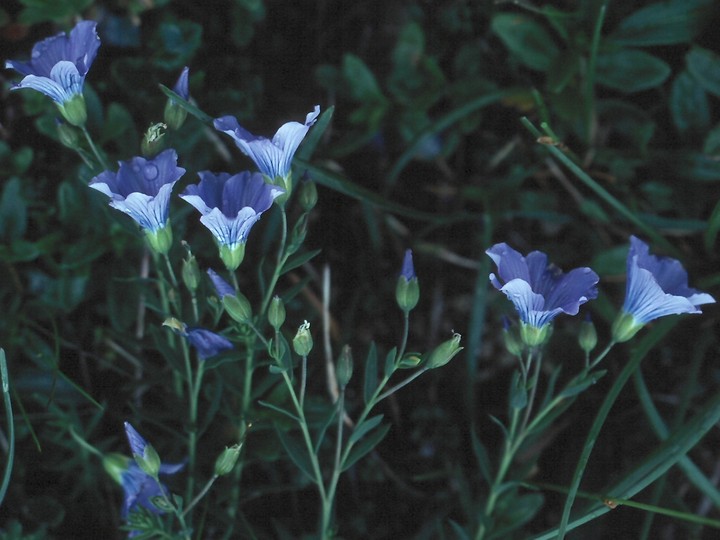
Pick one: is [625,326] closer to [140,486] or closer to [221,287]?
[221,287]

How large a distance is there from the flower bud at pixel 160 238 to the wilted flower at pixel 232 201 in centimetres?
9

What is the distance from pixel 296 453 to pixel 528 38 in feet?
3.61

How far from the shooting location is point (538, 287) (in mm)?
1457

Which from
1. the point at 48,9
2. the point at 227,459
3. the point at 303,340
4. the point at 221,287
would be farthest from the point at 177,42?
the point at 227,459

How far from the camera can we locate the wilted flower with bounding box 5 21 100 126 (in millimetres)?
1360

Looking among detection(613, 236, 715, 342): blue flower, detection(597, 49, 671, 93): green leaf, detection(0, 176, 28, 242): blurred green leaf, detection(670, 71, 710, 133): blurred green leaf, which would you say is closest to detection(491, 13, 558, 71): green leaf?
detection(597, 49, 671, 93): green leaf

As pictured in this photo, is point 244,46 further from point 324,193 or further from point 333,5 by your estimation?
point 324,193

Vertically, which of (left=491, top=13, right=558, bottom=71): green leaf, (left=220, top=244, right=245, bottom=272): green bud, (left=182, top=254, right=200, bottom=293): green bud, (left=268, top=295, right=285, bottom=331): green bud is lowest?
(left=268, top=295, right=285, bottom=331): green bud

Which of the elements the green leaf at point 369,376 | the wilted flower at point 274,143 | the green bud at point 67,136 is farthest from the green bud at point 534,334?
the green bud at point 67,136

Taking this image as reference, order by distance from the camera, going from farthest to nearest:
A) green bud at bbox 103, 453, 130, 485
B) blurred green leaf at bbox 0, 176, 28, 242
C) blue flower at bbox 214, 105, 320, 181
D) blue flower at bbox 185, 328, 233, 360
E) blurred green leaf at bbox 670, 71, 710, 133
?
blurred green leaf at bbox 670, 71, 710, 133
blurred green leaf at bbox 0, 176, 28, 242
green bud at bbox 103, 453, 130, 485
blue flower at bbox 185, 328, 233, 360
blue flower at bbox 214, 105, 320, 181

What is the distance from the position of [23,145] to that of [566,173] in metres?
1.33

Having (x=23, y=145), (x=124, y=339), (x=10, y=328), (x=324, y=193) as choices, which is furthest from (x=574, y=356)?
(x=23, y=145)

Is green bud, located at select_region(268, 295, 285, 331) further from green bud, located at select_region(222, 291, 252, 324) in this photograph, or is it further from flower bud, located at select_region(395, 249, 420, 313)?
flower bud, located at select_region(395, 249, 420, 313)

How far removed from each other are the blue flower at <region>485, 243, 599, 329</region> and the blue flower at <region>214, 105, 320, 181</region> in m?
0.36
